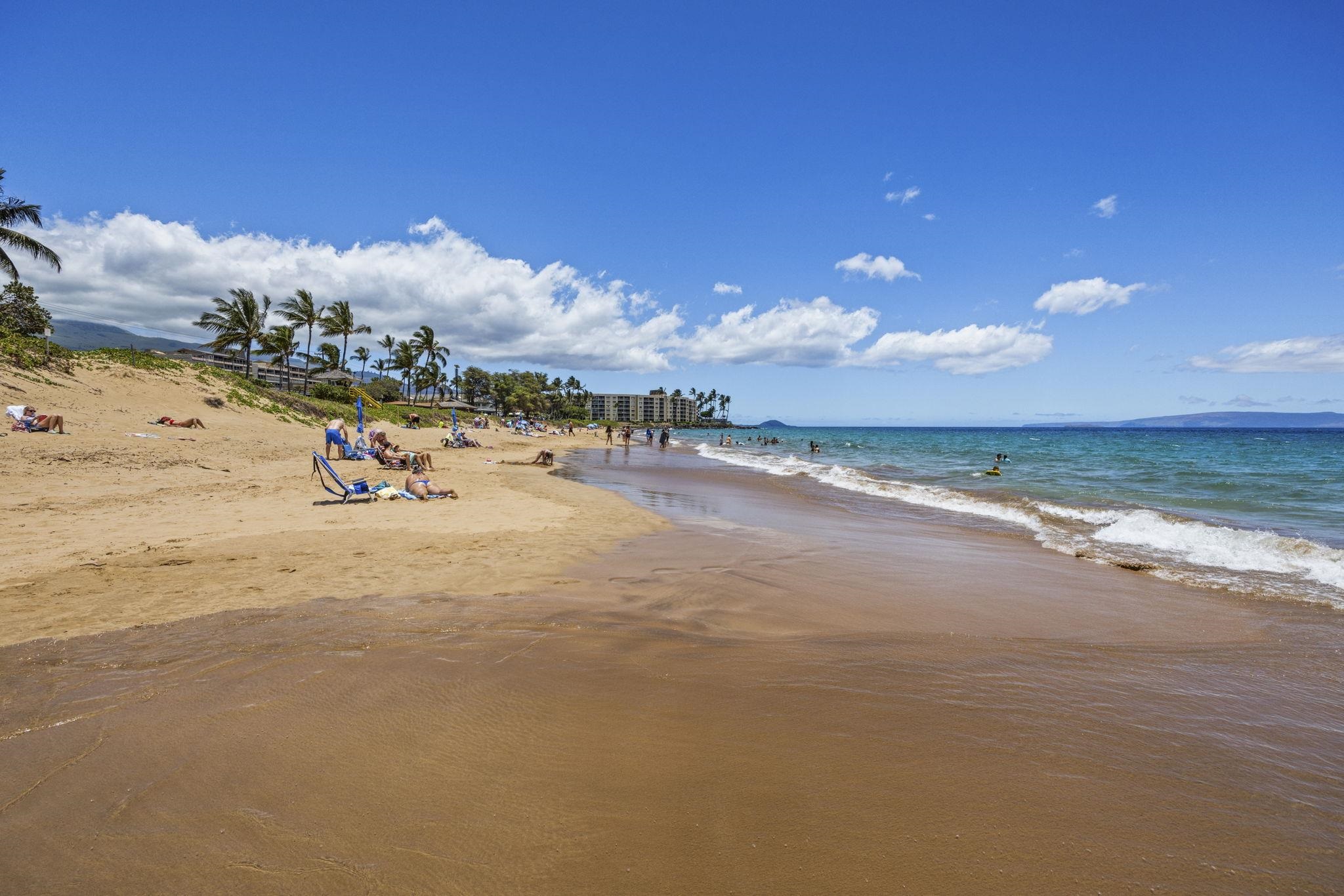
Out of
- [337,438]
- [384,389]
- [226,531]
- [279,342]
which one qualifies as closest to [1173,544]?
[226,531]

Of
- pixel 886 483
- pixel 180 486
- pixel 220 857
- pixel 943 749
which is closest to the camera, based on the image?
pixel 220 857

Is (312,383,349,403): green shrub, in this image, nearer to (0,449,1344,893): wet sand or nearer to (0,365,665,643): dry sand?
(0,365,665,643): dry sand

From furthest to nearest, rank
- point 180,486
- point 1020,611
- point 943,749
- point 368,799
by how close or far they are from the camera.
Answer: point 180,486
point 1020,611
point 943,749
point 368,799

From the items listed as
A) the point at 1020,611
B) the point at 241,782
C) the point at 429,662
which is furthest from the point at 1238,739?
the point at 241,782

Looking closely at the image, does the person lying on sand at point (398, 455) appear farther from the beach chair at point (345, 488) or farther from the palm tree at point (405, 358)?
the palm tree at point (405, 358)

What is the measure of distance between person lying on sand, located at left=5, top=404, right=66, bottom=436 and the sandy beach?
1259cm

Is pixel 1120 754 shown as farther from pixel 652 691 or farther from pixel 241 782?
pixel 241 782

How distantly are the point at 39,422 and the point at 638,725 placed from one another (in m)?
22.0

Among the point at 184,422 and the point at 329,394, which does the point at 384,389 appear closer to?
the point at 329,394

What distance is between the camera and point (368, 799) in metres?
2.75

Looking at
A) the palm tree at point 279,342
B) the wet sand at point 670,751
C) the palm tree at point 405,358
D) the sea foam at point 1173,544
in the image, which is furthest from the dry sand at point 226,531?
the palm tree at point 405,358

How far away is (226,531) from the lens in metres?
8.38

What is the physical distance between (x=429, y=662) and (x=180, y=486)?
11604 mm

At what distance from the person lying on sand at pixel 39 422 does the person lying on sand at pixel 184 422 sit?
464 cm
